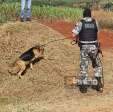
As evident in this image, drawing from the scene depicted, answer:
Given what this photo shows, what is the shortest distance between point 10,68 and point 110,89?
266cm

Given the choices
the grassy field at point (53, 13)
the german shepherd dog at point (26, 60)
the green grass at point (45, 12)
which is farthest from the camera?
the grassy field at point (53, 13)

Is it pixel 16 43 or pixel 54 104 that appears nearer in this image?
pixel 54 104

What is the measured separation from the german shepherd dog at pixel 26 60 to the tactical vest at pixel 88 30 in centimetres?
193

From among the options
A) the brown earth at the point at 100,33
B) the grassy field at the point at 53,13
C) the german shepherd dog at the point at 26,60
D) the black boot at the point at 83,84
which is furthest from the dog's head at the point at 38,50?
the grassy field at the point at 53,13

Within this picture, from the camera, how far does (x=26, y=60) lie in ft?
40.3

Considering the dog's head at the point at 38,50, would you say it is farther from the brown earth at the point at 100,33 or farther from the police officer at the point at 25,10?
the brown earth at the point at 100,33

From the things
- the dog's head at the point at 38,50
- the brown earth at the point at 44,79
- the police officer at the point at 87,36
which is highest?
the police officer at the point at 87,36

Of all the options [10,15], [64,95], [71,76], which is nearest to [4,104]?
[64,95]

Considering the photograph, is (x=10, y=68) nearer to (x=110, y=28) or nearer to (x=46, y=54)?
(x=46, y=54)

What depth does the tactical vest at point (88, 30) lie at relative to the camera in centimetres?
1091

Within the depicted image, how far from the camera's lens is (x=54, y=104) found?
10438 millimetres

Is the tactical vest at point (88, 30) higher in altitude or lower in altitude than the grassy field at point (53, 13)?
higher

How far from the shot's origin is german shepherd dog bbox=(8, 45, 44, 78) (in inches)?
479

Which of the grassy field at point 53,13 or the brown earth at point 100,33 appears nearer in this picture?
the brown earth at point 100,33
